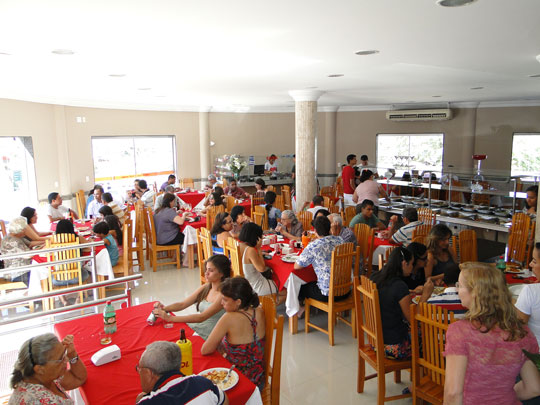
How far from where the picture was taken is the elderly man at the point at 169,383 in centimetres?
189

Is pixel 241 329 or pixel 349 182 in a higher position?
pixel 349 182

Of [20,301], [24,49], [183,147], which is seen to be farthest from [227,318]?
[183,147]

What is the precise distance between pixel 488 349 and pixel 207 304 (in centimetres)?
221

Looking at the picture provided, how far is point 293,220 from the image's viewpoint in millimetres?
6102

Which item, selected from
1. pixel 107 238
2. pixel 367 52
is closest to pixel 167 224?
pixel 107 238

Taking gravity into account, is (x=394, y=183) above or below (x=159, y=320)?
above


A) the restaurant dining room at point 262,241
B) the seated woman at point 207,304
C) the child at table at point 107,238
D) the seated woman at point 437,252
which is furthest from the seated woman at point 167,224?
the seated woman at point 437,252

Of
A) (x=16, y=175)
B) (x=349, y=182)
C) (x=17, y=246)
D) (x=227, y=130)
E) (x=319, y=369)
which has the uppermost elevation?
(x=227, y=130)

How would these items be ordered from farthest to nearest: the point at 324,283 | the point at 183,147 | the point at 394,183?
the point at 183,147, the point at 394,183, the point at 324,283

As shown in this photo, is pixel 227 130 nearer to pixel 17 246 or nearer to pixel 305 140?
pixel 305 140

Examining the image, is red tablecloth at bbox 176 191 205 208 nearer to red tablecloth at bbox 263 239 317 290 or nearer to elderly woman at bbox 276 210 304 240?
elderly woman at bbox 276 210 304 240

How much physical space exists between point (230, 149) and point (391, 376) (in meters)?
10.4

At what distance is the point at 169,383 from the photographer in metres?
1.99

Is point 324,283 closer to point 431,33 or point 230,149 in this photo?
point 431,33
